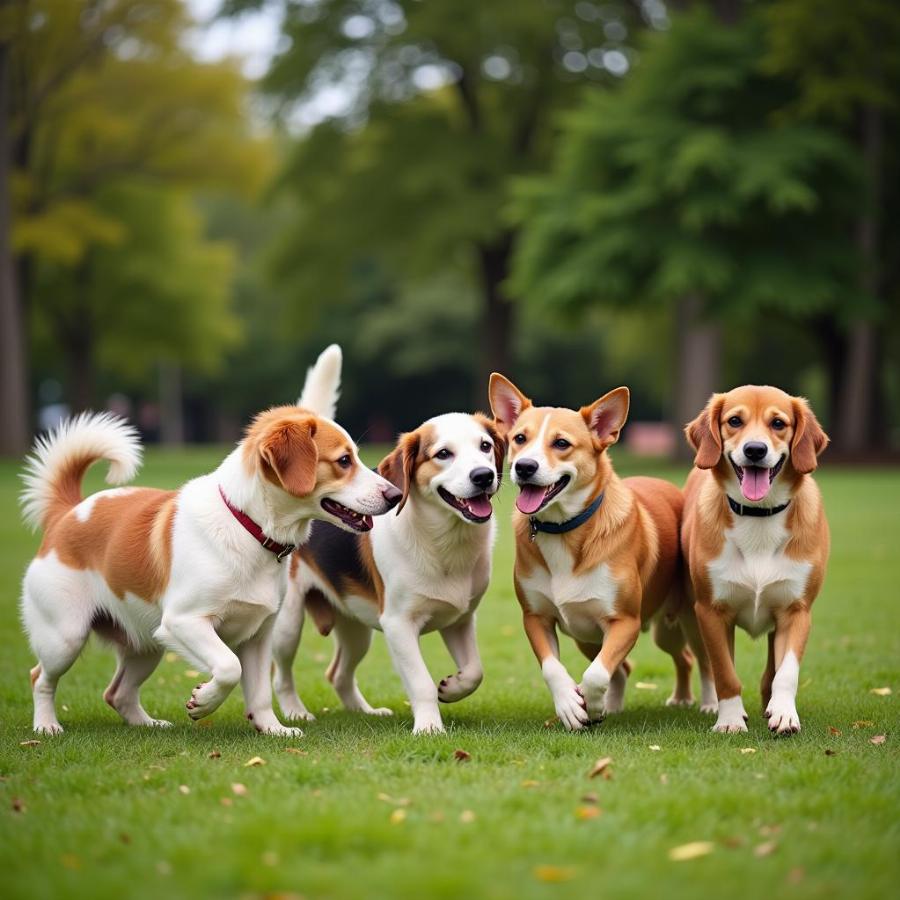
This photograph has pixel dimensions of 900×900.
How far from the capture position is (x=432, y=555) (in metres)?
6.77

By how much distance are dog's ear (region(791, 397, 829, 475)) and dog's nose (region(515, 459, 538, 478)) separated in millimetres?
1406

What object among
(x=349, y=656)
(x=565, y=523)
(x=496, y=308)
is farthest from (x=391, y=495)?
(x=496, y=308)

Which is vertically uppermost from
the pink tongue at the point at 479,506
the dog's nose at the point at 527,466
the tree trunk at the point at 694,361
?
the tree trunk at the point at 694,361

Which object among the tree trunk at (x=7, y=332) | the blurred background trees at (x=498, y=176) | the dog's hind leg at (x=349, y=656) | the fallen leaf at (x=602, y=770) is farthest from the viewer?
the tree trunk at (x=7, y=332)

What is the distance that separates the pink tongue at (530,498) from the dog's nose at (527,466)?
100mm

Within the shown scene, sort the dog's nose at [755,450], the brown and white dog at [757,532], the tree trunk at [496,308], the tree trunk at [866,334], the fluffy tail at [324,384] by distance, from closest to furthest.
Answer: the dog's nose at [755,450] < the brown and white dog at [757,532] < the fluffy tail at [324,384] < the tree trunk at [866,334] < the tree trunk at [496,308]

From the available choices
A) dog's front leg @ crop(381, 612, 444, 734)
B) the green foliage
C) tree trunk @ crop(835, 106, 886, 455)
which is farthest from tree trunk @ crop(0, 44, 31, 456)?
dog's front leg @ crop(381, 612, 444, 734)

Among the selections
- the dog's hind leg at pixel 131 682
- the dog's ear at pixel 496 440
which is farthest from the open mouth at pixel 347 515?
the dog's hind leg at pixel 131 682

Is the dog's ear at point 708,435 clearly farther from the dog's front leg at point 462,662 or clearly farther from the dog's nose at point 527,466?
the dog's front leg at point 462,662

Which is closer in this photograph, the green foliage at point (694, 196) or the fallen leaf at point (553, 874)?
the fallen leaf at point (553, 874)

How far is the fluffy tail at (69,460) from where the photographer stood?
726cm

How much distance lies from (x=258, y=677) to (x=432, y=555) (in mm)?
1210

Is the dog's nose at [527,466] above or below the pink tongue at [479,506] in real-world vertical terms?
above

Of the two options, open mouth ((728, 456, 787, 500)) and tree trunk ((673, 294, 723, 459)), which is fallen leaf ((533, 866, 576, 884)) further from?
tree trunk ((673, 294, 723, 459))
